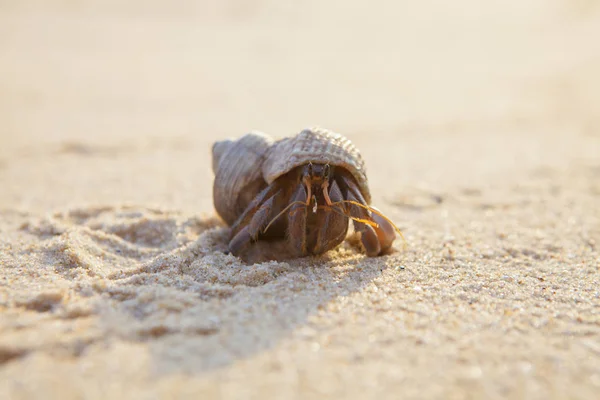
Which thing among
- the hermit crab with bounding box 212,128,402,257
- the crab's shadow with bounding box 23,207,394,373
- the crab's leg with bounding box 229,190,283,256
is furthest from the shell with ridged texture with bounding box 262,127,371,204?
the crab's shadow with bounding box 23,207,394,373

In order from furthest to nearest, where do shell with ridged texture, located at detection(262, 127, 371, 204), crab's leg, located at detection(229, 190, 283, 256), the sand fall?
crab's leg, located at detection(229, 190, 283, 256)
shell with ridged texture, located at detection(262, 127, 371, 204)
the sand

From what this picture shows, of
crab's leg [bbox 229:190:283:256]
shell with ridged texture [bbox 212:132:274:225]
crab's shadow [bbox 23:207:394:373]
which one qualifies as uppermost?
shell with ridged texture [bbox 212:132:274:225]

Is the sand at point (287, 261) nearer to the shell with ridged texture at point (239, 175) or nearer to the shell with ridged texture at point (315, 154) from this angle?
the shell with ridged texture at point (239, 175)

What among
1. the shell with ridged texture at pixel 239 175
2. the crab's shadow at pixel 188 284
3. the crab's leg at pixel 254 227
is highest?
the shell with ridged texture at pixel 239 175

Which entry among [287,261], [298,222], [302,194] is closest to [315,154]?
[302,194]

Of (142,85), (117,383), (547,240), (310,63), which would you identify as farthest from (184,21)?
Answer: (117,383)

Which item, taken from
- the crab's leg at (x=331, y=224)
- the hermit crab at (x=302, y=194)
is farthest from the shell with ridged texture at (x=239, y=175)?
the crab's leg at (x=331, y=224)

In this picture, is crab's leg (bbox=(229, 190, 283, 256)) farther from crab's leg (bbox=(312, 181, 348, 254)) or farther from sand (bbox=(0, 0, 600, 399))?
crab's leg (bbox=(312, 181, 348, 254))
